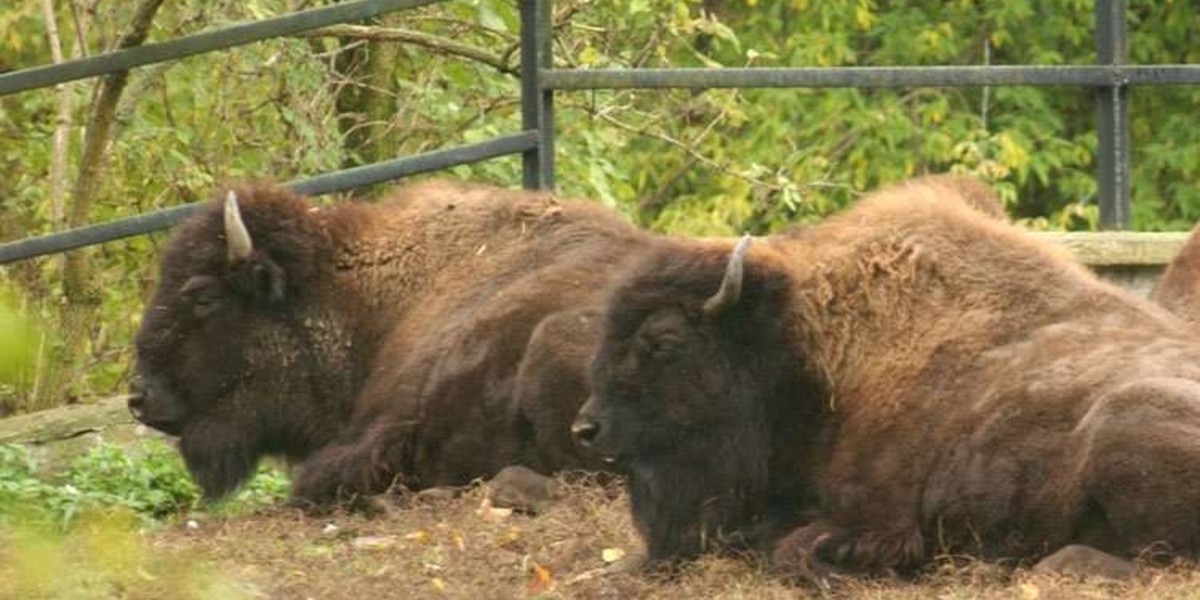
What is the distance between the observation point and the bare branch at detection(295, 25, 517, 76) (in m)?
11.1

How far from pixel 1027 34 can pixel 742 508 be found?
43.5 feet

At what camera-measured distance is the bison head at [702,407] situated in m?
6.66

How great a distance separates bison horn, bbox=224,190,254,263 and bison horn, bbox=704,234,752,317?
8.17 feet

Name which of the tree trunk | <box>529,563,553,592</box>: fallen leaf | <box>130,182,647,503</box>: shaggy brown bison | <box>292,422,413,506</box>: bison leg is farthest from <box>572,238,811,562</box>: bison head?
the tree trunk

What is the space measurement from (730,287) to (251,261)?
8.60ft

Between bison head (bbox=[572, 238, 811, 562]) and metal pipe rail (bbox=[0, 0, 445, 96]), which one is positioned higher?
metal pipe rail (bbox=[0, 0, 445, 96])

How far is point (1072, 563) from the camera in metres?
5.87

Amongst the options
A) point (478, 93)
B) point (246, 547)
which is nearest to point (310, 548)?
point (246, 547)

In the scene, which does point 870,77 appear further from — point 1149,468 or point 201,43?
point 1149,468

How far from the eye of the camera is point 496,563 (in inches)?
268

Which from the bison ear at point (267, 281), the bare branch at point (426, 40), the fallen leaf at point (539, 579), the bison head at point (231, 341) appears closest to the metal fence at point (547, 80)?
the bison head at point (231, 341)

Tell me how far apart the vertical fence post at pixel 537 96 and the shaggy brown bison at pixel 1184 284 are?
2773mm

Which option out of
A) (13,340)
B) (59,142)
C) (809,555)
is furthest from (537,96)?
(13,340)

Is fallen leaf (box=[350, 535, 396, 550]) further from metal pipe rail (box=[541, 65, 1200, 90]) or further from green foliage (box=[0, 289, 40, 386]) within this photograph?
green foliage (box=[0, 289, 40, 386])
